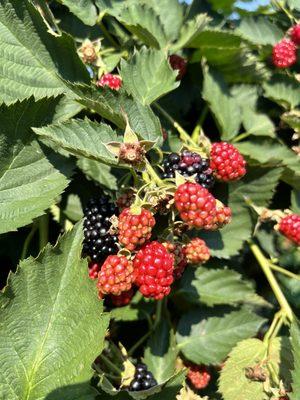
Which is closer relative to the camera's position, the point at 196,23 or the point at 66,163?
the point at 66,163

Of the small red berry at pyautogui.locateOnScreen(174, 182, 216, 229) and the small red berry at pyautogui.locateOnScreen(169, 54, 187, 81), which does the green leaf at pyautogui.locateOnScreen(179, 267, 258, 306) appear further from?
the small red berry at pyautogui.locateOnScreen(169, 54, 187, 81)

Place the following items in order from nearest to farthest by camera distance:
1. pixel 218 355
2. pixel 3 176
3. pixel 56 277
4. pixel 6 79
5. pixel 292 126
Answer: pixel 56 277
pixel 3 176
pixel 6 79
pixel 218 355
pixel 292 126

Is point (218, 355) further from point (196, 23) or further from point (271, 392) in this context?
point (196, 23)

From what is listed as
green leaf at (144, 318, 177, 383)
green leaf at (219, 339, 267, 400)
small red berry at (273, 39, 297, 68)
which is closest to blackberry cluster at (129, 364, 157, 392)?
green leaf at (144, 318, 177, 383)

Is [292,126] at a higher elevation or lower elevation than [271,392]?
higher

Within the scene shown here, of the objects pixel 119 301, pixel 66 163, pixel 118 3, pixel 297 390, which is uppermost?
pixel 118 3

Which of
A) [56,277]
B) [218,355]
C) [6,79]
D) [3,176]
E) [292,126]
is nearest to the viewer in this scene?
[56,277]

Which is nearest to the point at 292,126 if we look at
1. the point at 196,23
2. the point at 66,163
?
the point at 196,23
